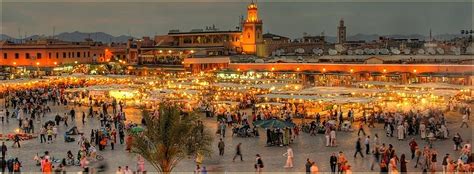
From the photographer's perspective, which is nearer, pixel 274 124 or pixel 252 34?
pixel 274 124

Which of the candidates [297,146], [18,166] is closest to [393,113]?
[297,146]

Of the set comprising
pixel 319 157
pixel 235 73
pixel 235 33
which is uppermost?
pixel 235 33

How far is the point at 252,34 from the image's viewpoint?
72.5 meters

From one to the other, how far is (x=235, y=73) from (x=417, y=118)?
74.8 feet

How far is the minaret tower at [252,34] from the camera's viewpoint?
237 ft

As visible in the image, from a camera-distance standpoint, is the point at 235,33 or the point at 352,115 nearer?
the point at 352,115

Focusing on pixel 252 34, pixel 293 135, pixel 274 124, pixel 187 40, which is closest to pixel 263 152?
pixel 274 124

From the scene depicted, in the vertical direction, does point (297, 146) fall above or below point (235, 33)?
below

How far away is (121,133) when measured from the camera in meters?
26.9

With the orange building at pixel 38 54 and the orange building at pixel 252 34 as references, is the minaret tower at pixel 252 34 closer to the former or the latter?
the orange building at pixel 252 34

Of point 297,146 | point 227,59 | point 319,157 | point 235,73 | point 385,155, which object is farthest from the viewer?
point 227,59

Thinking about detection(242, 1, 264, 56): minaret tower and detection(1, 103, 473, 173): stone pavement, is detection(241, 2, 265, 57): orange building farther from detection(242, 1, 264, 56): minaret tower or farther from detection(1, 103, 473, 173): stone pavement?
detection(1, 103, 473, 173): stone pavement

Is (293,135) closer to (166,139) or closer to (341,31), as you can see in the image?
(166,139)

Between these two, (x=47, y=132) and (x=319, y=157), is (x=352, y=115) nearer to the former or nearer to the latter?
(x=319, y=157)
